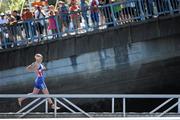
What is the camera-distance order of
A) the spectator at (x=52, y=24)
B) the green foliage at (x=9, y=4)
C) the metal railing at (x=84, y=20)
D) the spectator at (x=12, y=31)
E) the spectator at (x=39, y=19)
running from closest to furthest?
the metal railing at (x=84, y=20) → the spectator at (x=52, y=24) → the spectator at (x=39, y=19) → the spectator at (x=12, y=31) → the green foliage at (x=9, y=4)

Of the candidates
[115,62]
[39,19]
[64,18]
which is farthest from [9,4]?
[115,62]

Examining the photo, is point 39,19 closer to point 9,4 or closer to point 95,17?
point 95,17

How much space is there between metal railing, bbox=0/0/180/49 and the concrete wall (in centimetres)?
27

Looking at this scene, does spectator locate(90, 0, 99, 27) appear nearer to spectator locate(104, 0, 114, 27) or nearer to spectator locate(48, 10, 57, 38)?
spectator locate(104, 0, 114, 27)

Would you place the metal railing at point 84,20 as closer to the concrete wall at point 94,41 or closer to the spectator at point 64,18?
the spectator at point 64,18

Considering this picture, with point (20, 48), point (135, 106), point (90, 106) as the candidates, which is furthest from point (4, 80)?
point (135, 106)

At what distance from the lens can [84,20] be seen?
20.0 m

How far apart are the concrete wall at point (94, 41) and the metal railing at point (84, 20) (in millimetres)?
266

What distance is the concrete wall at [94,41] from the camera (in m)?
19.2

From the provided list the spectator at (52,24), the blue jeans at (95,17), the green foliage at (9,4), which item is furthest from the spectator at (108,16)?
the green foliage at (9,4)

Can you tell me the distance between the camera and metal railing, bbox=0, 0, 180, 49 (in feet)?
64.0

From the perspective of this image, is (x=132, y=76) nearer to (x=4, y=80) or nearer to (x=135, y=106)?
(x=135, y=106)

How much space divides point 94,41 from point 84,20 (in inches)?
30.7

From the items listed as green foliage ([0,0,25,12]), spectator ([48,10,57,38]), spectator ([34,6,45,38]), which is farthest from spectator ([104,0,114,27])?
green foliage ([0,0,25,12])
